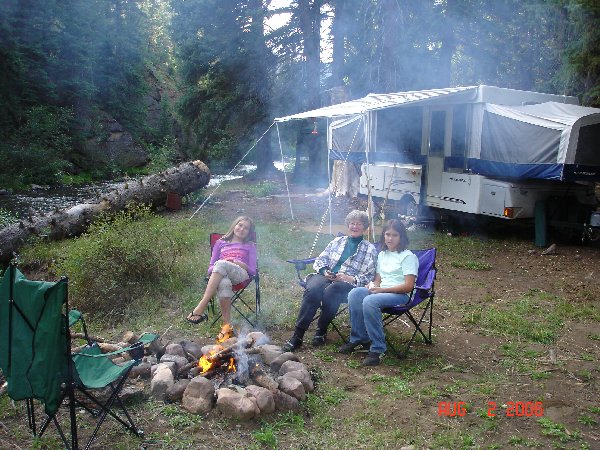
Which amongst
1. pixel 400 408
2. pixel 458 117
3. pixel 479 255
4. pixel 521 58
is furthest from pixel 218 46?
pixel 400 408

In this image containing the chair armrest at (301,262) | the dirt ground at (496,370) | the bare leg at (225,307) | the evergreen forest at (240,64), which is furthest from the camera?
the evergreen forest at (240,64)

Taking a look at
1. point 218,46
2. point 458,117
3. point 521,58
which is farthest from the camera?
point 218,46

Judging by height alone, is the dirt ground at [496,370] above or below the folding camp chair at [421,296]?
below

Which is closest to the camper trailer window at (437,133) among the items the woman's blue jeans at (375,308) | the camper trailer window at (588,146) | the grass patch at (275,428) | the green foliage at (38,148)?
the camper trailer window at (588,146)

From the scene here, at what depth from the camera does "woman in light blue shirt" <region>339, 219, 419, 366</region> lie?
3904 millimetres

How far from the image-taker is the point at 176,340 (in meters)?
4.28

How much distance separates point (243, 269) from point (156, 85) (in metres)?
28.2

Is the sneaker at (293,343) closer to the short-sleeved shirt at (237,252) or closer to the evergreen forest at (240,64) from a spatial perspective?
the short-sleeved shirt at (237,252)

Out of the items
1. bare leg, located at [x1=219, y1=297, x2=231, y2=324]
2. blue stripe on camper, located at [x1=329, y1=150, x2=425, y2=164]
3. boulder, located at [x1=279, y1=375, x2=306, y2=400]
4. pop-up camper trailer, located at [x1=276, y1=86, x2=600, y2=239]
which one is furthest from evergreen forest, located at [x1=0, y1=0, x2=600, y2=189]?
boulder, located at [x1=279, y1=375, x2=306, y2=400]

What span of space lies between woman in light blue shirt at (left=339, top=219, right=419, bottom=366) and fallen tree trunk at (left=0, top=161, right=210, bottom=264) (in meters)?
5.46

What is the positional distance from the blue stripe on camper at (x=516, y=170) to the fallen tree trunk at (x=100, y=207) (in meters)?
5.83

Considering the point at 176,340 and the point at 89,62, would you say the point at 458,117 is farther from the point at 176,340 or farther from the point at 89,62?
the point at 89,62

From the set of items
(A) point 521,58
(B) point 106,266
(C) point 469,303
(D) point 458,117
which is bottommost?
(C) point 469,303

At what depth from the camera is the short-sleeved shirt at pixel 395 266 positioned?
4027mm
